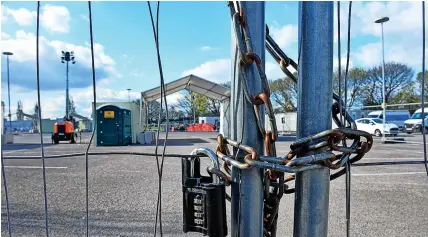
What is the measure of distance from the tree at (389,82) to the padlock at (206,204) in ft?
129

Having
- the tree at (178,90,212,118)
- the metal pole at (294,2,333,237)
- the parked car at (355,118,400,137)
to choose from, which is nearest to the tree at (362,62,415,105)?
the parked car at (355,118,400,137)

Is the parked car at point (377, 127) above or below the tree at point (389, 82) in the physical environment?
below

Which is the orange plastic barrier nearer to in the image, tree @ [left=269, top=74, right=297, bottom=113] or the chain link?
tree @ [left=269, top=74, right=297, bottom=113]

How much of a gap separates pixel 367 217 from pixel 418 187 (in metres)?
2.32

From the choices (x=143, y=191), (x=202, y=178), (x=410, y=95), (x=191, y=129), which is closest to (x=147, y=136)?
(x=143, y=191)

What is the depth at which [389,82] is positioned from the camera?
3653cm

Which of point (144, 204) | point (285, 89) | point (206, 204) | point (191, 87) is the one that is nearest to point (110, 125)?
point (191, 87)

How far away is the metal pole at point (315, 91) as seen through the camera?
708 mm

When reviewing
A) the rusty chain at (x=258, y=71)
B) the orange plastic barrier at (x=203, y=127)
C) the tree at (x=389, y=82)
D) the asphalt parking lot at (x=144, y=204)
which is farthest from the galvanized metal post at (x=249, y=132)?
the tree at (x=389, y=82)

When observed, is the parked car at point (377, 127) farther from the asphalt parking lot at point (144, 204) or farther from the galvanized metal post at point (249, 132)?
the galvanized metal post at point (249, 132)

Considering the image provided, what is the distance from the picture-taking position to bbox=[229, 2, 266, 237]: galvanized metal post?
72 cm

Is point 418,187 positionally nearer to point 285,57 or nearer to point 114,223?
point 114,223

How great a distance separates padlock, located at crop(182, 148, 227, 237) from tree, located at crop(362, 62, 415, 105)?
3934 cm

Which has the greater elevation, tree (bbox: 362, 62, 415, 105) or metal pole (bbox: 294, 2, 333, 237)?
tree (bbox: 362, 62, 415, 105)
